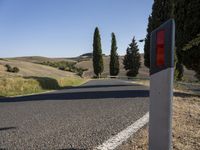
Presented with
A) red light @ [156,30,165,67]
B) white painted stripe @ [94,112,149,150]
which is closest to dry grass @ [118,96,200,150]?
white painted stripe @ [94,112,149,150]

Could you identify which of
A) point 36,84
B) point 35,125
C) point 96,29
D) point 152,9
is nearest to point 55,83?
point 36,84

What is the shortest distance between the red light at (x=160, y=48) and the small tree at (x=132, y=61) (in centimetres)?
6844

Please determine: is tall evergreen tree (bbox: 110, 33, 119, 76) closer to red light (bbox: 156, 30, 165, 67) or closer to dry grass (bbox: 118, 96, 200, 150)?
dry grass (bbox: 118, 96, 200, 150)

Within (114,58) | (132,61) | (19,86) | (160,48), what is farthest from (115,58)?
(160,48)

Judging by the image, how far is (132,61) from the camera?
70.8 meters

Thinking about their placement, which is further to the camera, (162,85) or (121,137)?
(121,137)

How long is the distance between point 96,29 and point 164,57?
70.9 metres

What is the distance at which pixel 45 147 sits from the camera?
437cm

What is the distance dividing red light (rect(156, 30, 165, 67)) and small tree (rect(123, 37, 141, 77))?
6844 cm

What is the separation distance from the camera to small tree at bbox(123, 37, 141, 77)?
233 ft

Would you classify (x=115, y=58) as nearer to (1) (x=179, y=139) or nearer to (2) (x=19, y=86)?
(2) (x=19, y=86)

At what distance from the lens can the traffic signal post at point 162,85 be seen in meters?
2.24

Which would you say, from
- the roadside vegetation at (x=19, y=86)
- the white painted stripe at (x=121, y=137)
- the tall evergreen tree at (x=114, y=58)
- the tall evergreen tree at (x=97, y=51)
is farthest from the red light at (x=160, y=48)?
the tall evergreen tree at (x=114, y=58)

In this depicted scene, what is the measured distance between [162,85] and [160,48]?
0.26 metres
